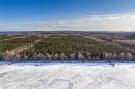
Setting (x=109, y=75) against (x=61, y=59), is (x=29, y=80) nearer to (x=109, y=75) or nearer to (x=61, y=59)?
(x=109, y=75)

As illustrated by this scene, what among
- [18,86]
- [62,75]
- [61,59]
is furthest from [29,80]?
[61,59]

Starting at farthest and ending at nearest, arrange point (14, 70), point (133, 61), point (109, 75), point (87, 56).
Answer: point (87, 56)
point (133, 61)
point (14, 70)
point (109, 75)

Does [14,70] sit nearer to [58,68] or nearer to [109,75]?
[58,68]

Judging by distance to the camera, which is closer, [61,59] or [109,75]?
[109,75]

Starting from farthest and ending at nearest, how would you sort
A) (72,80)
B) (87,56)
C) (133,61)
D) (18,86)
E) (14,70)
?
(87,56) → (133,61) → (14,70) → (72,80) → (18,86)

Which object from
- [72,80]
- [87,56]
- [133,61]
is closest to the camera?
[72,80]

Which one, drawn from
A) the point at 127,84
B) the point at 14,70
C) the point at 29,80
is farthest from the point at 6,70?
the point at 127,84
